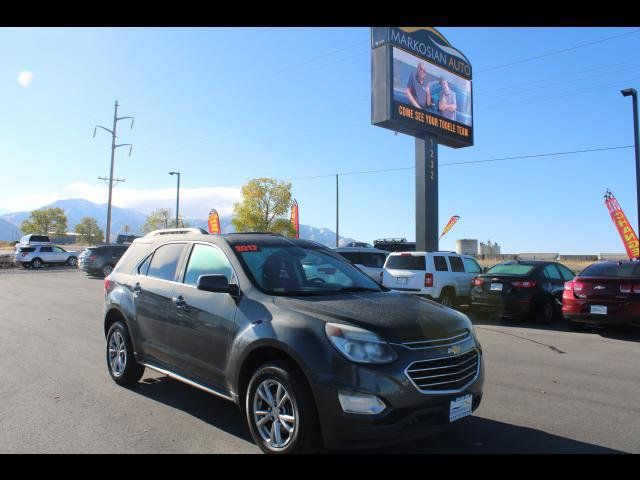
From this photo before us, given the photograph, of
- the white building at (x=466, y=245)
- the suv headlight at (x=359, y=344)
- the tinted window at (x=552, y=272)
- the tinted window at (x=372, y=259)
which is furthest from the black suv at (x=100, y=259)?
the white building at (x=466, y=245)

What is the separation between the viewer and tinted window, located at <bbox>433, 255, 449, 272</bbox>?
13880 millimetres

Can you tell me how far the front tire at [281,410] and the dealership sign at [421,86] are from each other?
53.1 ft

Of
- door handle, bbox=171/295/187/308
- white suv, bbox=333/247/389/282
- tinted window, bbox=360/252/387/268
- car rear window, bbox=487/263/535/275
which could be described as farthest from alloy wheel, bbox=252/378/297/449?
tinted window, bbox=360/252/387/268

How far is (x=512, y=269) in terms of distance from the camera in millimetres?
12562

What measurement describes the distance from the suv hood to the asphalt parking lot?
3.28ft

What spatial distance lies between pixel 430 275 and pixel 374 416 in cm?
1037

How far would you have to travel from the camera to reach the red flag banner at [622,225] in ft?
72.6

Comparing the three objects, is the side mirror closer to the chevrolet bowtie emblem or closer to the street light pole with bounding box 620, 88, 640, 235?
the chevrolet bowtie emblem

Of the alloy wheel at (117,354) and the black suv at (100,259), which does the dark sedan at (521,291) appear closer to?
the alloy wheel at (117,354)

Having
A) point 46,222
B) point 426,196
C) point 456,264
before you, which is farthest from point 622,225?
point 46,222

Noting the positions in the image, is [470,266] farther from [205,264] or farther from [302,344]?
[302,344]

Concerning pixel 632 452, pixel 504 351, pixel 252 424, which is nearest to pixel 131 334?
pixel 252 424
